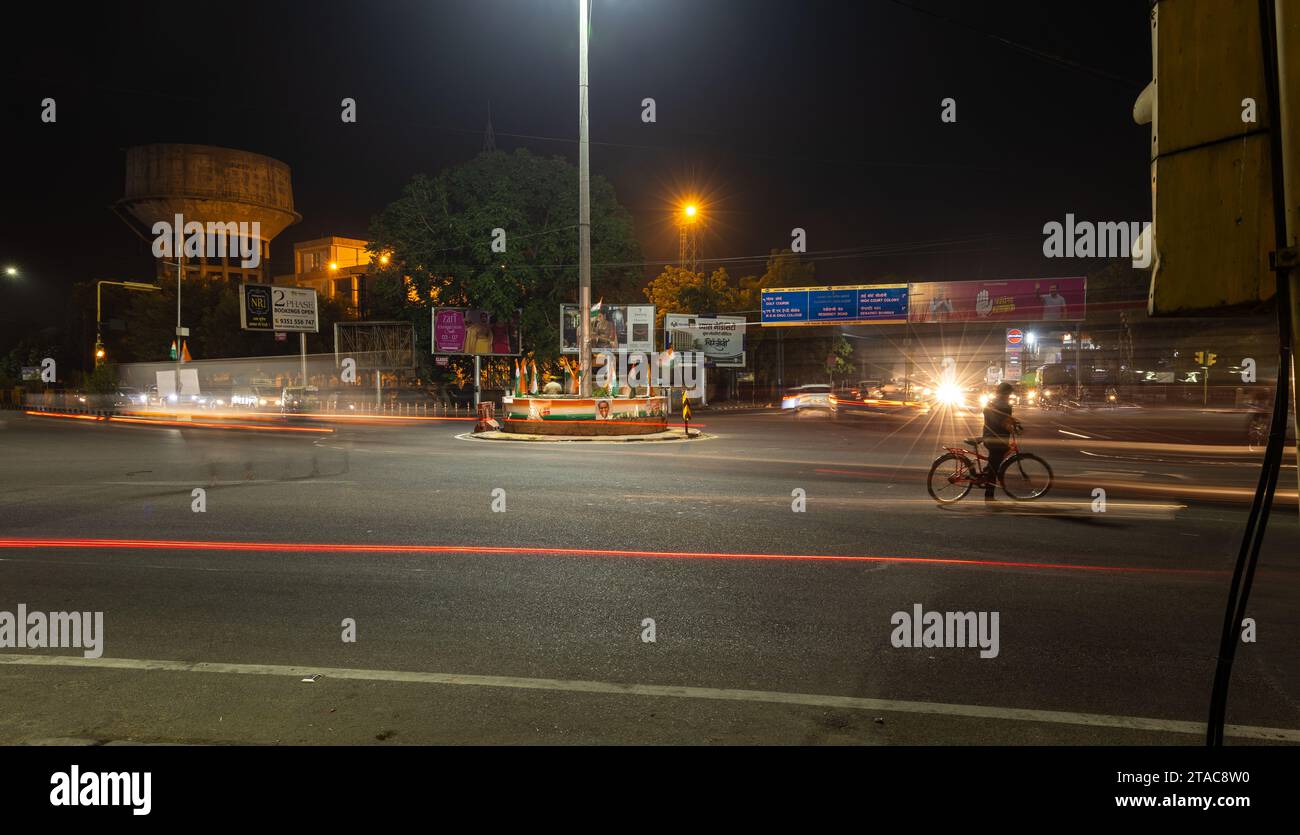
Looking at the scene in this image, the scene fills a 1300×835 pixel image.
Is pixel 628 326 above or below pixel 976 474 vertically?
above

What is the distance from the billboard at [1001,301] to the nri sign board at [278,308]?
38936mm

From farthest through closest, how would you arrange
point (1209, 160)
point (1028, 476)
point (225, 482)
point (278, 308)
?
point (278, 308) → point (225, 482) → point (1028, 476) → point (1209, 160)

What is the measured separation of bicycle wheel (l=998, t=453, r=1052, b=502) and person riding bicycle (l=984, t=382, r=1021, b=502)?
0.15 metres

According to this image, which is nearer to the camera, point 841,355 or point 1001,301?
point 1001,301

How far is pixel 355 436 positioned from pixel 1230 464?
22473 millimetres

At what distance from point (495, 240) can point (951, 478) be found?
33.5 m

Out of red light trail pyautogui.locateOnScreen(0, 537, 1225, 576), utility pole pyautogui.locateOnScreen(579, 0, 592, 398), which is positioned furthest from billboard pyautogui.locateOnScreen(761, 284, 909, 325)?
red light trail pyautogui.locateOnScreen(0, 537, 1225, 576)

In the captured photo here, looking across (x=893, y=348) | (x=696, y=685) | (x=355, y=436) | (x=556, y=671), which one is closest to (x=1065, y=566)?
(x=696, y=685)

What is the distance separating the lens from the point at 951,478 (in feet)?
35.9

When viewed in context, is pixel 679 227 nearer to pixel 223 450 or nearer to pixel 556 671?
pixel 223 450

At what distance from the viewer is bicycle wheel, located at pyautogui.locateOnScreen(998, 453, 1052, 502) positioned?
36.2 feet

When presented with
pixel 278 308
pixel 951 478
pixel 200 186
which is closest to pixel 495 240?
pixel 278 308

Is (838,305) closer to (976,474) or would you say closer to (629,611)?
(976,474)

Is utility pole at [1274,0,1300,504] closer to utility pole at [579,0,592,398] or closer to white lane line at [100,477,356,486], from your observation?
white lane line at [100,477,356,486]
